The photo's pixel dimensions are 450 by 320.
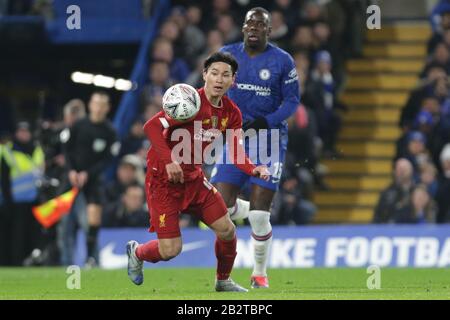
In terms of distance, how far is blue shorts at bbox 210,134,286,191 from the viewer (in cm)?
1421

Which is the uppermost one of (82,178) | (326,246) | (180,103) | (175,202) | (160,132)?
(180,103)

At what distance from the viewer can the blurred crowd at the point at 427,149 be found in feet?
66.9

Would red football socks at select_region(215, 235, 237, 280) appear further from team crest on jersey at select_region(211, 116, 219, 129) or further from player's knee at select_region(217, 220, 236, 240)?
team crest on jersey at select_region(211, 116, 219, 129)

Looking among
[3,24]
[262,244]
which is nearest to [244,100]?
[262,244]

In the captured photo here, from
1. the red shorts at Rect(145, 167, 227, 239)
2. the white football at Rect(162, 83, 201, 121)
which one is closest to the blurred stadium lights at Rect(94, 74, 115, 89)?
the red shorts at Rect(145, 167, 227, 239)

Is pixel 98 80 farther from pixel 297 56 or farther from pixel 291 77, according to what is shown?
pixel 291 77

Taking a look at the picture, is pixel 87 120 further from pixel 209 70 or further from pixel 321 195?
pixel 209 70

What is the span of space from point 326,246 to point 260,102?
5699 millimetres

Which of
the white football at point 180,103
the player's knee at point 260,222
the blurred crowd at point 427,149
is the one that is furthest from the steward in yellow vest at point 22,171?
the white football at point 180,103

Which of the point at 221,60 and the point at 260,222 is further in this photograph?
the point at 260,222

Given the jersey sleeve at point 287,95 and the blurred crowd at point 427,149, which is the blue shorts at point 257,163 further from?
the blurred crowd at point 427,149

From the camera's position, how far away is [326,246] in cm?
1972

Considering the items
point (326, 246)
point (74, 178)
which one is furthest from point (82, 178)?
point (326, 246)

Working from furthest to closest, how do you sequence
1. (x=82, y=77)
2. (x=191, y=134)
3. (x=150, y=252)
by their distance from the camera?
1. (x=82, y=77)
2. (x=150, y=252)
3. (x=191, y=134)
